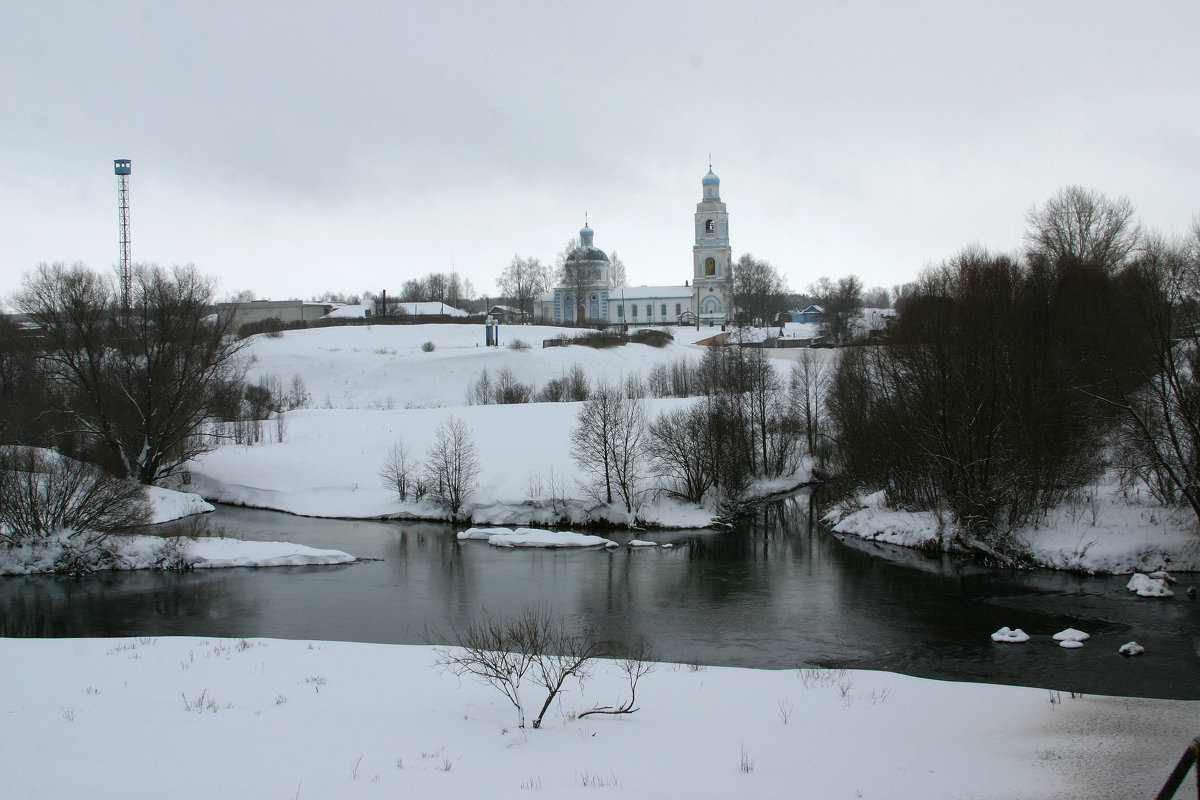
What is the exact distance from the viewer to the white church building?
278 ft

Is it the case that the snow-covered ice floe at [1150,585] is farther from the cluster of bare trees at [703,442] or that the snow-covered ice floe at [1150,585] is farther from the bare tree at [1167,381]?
the cluster of bare trees at [703,442]

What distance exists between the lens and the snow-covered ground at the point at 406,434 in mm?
28438

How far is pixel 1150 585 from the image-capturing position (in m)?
17.2

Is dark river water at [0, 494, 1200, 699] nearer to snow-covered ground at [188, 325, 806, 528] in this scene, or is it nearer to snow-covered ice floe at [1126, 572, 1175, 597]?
snow-covered ice floe at [1126, 572, 1175, 597]

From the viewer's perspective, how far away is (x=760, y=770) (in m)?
7.27

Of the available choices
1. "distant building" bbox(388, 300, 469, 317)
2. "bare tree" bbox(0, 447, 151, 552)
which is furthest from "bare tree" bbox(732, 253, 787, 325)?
"bare tree" bbox(0, 447, 151, 552)

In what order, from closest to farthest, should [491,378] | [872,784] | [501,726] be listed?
1. [872,784]
2. [501,726]
3. [491,378]

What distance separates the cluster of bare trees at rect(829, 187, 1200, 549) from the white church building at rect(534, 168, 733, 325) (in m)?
58.7

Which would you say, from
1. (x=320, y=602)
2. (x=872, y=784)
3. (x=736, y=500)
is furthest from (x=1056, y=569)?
(x=320, y=602)

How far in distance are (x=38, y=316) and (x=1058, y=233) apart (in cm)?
4282

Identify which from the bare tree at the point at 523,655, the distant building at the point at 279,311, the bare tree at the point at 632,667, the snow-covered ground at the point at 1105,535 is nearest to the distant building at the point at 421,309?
the distant building at the point at 279,311

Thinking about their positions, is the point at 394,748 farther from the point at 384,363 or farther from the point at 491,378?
the point at 384,363

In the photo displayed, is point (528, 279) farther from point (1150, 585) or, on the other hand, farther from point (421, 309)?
point (1150, 585)

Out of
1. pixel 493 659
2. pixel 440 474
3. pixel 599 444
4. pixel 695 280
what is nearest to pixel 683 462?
pixel 599 444
